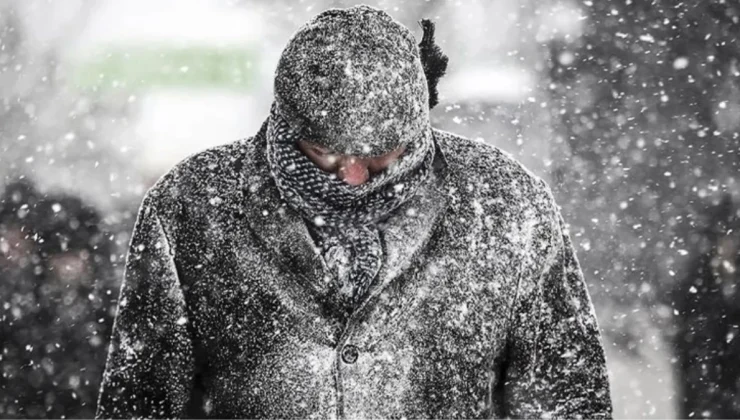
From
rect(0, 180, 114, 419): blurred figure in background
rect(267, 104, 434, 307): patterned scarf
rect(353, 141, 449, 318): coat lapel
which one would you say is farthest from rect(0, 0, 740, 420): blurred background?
rect(267, 104, 434, 307): patterned scarf

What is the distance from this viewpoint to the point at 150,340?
213cm

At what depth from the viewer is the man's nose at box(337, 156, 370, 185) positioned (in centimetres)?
196

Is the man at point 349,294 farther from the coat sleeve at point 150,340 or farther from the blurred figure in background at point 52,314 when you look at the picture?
the blurred figure in background at point 52,314

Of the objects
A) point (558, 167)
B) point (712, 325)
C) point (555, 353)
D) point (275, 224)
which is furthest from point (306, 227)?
point (712, 325)

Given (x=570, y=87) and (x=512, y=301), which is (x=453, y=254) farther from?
(x=570, y=87)

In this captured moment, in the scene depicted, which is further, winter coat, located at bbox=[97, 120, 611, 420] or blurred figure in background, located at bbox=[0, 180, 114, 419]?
blurred figure in background, located at bbox=[0, 180, 114, 419]

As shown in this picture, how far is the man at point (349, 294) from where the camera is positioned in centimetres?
207

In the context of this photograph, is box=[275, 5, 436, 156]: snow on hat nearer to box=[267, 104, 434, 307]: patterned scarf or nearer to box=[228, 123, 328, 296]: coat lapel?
box=[267, 104, 434, 307]: patterned scarf

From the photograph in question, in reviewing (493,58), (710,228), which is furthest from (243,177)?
(710,228)

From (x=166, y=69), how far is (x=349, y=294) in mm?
4779

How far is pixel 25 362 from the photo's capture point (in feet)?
20.3

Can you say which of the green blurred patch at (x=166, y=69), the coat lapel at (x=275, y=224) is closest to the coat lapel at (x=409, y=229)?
the coat lapel at (x=275, y=224)

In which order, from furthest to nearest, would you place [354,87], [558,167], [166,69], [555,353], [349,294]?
[166,69] → [558,167] → [555,353] → [349,294] → [354,87]

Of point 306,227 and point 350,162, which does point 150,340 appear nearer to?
point 306,227
